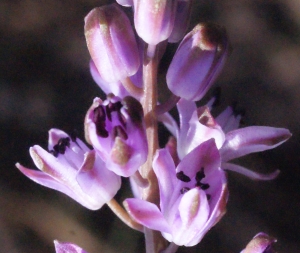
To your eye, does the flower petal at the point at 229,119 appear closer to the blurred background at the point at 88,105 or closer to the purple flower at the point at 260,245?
the purple flower at the point at 260,245

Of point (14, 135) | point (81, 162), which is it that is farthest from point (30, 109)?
point (81, 162)

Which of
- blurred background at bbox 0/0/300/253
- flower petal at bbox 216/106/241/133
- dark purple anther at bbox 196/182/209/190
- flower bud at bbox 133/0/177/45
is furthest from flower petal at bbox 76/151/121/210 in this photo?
blurred background at bbox 0/0/300/253

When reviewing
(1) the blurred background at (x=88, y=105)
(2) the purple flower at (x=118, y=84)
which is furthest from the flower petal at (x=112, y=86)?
(1) the blurred background at (x=88, y=105)

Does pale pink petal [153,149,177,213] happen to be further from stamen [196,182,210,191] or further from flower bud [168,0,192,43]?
flower bud [168,0,192,43]

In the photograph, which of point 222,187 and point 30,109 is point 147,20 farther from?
point 30,109

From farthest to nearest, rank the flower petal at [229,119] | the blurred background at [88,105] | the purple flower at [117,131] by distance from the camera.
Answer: the blurred background at [88,105]
the flower petal at [229,119]
the purple flower at [117,131]
